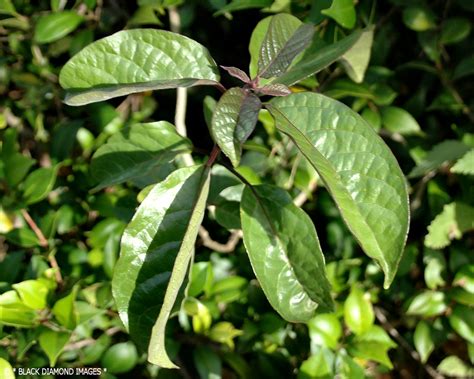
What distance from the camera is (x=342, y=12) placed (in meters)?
1.22

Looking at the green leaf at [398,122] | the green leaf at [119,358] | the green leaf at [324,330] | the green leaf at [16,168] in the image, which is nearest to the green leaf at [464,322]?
the green leaf at [324,330]

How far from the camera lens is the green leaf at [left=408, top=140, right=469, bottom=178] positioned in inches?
54.1

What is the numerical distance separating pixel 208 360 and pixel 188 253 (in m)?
0.61

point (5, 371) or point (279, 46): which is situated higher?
point (279, 46)

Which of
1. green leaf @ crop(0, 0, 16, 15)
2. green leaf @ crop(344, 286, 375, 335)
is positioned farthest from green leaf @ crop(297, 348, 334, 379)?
green leaf @ crop(0, 0, 16, 15)

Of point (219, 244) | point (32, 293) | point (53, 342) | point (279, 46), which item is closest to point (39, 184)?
point (32, 293)

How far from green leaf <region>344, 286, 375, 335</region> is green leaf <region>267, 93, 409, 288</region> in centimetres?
59

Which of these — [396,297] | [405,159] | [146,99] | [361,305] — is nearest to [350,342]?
[361,305]

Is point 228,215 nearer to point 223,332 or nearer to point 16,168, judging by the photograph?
point 223,332

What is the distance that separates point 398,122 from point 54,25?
98 centimetres

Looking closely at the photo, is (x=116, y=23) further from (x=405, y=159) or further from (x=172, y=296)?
(x=172, y=296)

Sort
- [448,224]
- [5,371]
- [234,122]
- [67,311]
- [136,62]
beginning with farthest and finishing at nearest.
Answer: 1. [448,224]
2. [67,311]
3. [5,371]
4. [136,62]
5. [234,122]

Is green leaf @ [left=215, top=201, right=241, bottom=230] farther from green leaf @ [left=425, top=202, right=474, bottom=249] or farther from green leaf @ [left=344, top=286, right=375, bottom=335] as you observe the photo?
green leaf @ [left=425, top=202, right=474, bottom=249]

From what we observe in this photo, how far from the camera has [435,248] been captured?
148cm
